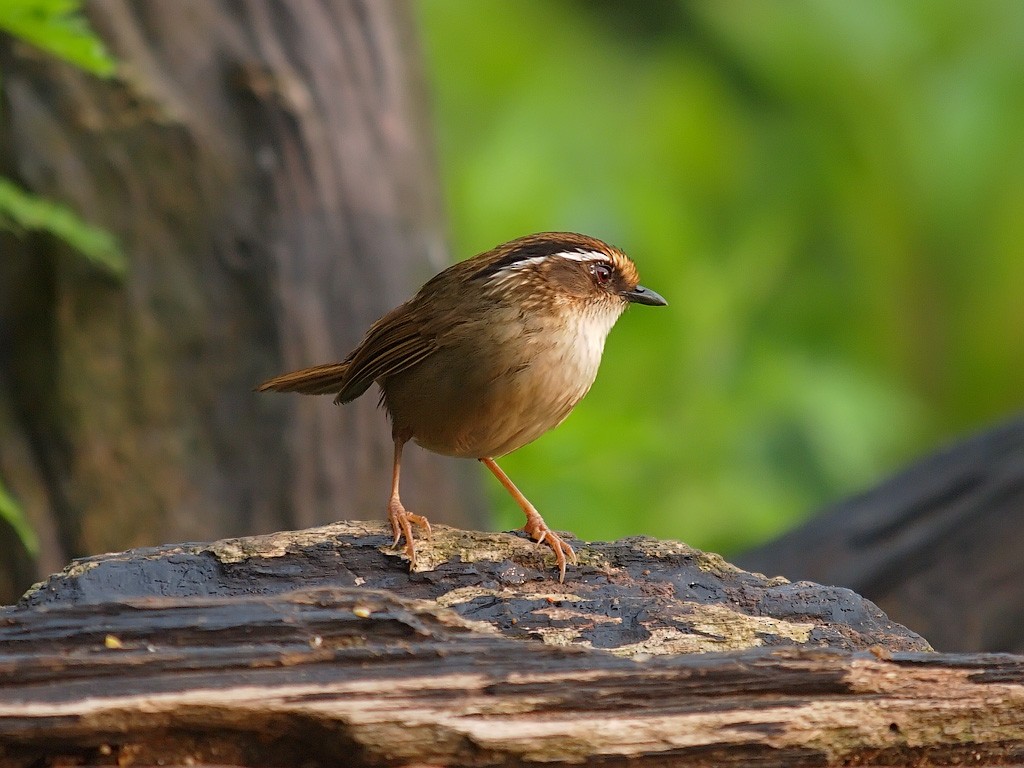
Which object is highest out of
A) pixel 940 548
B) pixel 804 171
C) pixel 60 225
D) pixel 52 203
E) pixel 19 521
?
pixel 804 171

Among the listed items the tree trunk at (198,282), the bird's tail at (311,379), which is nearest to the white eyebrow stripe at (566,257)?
the bird's tail at (311,379)

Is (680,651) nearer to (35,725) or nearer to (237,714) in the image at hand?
(237,714)

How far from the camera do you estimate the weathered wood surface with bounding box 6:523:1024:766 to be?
2799 mm

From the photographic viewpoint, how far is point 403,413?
4.35 metres

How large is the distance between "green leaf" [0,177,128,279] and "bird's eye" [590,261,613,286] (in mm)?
2104

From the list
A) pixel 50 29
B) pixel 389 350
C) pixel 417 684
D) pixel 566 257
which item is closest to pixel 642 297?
pixel 566 257

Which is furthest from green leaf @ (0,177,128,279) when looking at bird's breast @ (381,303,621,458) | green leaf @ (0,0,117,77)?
bird's breast @ (381,303,621,458)

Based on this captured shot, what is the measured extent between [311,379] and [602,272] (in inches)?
43.3

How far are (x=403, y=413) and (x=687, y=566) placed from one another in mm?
1135

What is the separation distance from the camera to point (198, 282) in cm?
605

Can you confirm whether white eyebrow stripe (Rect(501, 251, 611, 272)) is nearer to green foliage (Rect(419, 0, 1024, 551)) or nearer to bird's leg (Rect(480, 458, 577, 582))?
bird's leg (Rect(480, 458, 577, 582))

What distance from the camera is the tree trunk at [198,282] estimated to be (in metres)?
5.83

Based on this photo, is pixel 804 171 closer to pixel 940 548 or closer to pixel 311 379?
pixel 940 548

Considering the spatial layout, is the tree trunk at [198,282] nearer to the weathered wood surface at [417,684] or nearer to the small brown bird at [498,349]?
the small brown bird at [498,349]
